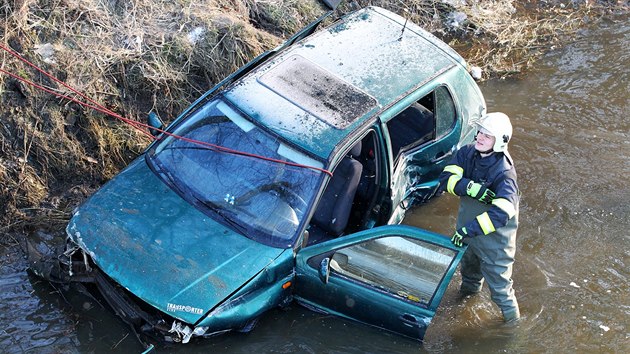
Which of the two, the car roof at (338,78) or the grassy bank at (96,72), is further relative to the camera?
the grassy bank at (96,72)

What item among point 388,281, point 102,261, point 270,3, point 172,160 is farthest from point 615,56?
point 102,261

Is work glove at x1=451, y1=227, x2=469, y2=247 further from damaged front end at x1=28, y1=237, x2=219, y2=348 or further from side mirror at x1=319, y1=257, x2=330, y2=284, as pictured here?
damaged front end at x1=28, y1=237, x2=219, y2=348

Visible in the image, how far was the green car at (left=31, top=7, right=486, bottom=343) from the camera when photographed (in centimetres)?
527

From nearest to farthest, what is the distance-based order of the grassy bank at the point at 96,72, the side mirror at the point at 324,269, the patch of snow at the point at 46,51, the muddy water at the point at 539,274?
the side mirror at the point at 324,269 → the muddy water at the point at 539,274 → the grassy bank at the point at 96,72 → the patch of snow at the point at 46,51

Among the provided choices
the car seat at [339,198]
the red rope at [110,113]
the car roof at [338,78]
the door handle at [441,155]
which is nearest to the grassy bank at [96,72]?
the red rope at [110,113]

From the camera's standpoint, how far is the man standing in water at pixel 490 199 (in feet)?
17.8

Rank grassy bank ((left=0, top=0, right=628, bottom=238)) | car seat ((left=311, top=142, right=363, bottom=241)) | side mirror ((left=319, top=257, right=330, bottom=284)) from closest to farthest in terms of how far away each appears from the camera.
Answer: side mirror ((left=319, top=257, right=330, bottom=284)), car seat ((left=311, top=142, right=363, bottom=241)), grassy bank ((left=0, top=0, right=628, bottom=238))

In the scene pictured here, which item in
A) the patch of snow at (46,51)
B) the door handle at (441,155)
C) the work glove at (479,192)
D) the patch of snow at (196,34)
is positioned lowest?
the door handle at (441,155)

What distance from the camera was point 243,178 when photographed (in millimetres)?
5684

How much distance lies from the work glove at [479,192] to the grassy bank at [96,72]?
3.52m

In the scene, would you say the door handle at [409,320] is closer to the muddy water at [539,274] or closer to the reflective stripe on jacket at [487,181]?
the muddy water at [539,274]

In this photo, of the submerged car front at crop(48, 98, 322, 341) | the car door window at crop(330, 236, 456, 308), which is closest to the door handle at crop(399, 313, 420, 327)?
the car door window at crop(330, 236, 456, 308)

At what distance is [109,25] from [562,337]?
5.52m

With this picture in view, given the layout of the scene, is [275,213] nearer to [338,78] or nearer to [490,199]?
[338,78]
